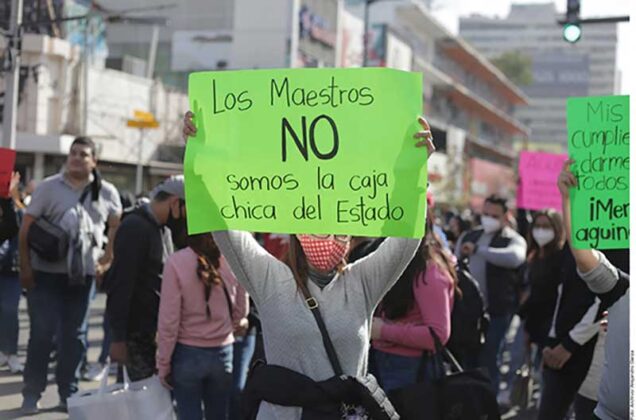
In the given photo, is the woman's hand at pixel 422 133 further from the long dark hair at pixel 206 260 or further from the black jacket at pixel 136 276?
the black jacket at pixel 136 276

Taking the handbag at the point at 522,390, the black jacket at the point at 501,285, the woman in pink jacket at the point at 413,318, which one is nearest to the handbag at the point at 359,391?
the woman in pink jacket at the point at 413,318

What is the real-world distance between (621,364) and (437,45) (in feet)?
216


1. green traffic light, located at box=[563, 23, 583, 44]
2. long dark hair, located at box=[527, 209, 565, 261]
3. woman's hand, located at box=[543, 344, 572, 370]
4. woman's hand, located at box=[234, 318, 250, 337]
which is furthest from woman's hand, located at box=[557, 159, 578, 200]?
green traffic light, located at box=[563, 23, 583, 44]

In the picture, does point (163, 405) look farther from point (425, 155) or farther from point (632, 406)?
point (632, 406)

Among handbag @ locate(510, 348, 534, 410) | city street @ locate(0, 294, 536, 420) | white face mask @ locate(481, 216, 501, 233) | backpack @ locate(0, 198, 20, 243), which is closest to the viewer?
backpack @ locate(0, 198, 20, 243)

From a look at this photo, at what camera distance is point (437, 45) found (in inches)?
2697

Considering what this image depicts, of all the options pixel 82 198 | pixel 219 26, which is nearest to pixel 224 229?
pixel 82 198

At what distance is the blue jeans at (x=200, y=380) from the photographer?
17.9ft

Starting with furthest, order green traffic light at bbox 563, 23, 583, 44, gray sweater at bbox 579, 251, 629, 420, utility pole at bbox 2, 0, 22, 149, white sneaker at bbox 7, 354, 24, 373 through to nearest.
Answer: green traffic light at bbox 563, 23, 583, 44 < utility pole at bbox 2, 0, 22, 149 < white sneaker at bbox 7, 354, 24, 373 < gray sweater at bbox 579, 251, 629, 420

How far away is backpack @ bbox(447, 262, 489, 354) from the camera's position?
6242 millimetres

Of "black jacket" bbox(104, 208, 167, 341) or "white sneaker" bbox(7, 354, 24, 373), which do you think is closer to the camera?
"black jacket" bbox(104, 208, 167, 341)

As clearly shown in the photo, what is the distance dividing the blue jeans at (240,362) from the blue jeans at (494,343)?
2.67 meters

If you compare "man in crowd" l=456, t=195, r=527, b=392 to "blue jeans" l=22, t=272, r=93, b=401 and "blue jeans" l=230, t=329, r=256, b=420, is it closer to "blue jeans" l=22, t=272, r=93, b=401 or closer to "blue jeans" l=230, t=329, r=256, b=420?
"blue jeans" l=230, t=329, r=256, b=420

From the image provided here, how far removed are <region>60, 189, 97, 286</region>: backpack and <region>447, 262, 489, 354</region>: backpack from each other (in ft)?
8.54
